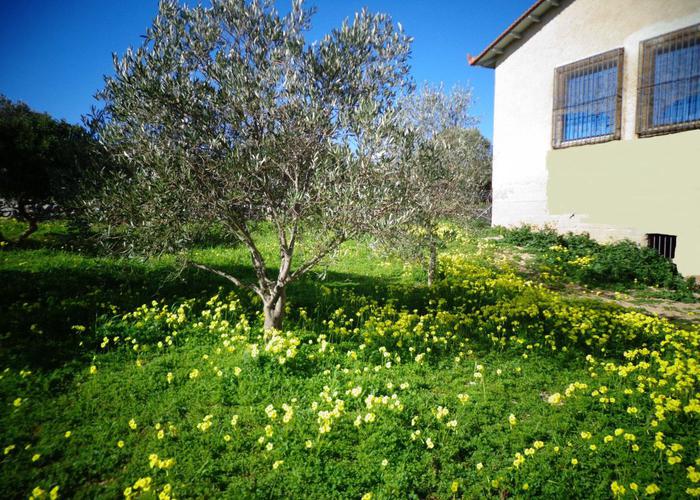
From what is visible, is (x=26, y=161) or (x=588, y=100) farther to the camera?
(x=588, y=100)

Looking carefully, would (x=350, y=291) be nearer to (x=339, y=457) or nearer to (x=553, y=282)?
(x=339, y=457)

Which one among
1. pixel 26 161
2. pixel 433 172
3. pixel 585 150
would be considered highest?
pixel 585 150

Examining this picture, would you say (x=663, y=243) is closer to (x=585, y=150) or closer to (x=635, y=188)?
(x=635, y=188)

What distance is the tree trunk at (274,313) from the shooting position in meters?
6.64

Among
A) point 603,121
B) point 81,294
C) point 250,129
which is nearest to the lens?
point 250,129

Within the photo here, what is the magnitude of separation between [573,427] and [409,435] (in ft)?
6.86

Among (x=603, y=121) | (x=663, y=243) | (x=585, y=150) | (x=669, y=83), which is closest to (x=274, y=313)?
(x=663, y=243)

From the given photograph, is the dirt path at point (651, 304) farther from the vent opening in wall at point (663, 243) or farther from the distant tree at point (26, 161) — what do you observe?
the distant tree at point (26, 161)

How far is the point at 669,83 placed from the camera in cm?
1302

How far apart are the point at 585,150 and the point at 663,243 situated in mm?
4767

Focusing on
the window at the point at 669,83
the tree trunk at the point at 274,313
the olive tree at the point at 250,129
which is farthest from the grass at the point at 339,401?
the window at the point at 669,83

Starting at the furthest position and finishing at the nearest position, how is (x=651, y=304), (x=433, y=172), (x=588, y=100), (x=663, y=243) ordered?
(x=588, y=100)
(x=663, y=243)
(x=651, y=304)
(x=433, y=172)

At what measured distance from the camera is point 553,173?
1648 cm

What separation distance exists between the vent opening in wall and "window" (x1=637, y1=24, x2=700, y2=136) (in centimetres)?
386
